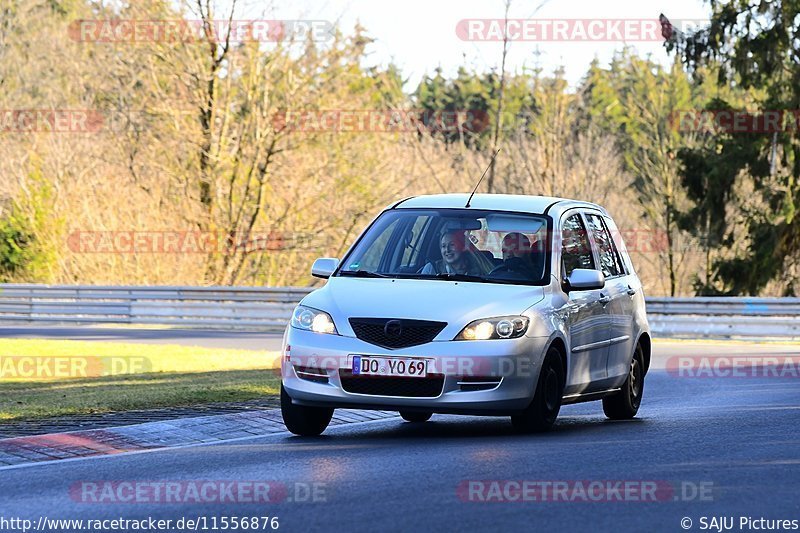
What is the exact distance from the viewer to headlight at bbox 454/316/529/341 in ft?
33.3

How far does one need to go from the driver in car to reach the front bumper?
97 cm

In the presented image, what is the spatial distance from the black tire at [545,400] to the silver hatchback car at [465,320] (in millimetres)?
11

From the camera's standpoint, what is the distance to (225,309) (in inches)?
1328

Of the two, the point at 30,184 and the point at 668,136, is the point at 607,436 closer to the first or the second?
the point at 30,184

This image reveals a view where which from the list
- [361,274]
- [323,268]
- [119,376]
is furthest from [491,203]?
[119,376]

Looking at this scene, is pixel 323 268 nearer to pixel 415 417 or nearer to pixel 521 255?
pixel 521 255

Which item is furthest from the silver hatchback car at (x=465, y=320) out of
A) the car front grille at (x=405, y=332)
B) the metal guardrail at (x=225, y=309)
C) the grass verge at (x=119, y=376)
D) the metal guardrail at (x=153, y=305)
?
the metal guardrail at (x=153, y=305)

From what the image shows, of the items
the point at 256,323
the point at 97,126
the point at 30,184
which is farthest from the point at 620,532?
the point at 30,184

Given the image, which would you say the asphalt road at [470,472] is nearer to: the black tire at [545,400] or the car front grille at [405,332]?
the black tire at [545,400]

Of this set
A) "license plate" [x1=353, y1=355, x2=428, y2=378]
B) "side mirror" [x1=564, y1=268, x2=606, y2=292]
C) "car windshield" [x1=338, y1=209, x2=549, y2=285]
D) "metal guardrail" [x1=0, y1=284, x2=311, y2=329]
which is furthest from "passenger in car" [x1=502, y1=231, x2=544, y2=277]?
"metal guardrail" [x1=0, y1=284, x2=311, y2=329]

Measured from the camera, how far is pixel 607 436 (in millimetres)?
10883

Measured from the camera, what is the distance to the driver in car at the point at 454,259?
36.5ft

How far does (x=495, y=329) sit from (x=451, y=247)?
1.27m

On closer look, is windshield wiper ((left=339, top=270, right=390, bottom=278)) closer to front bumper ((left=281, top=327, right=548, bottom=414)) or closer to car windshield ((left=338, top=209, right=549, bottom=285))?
car windshield ((left=338, top=209, right=549, bottom=285))
